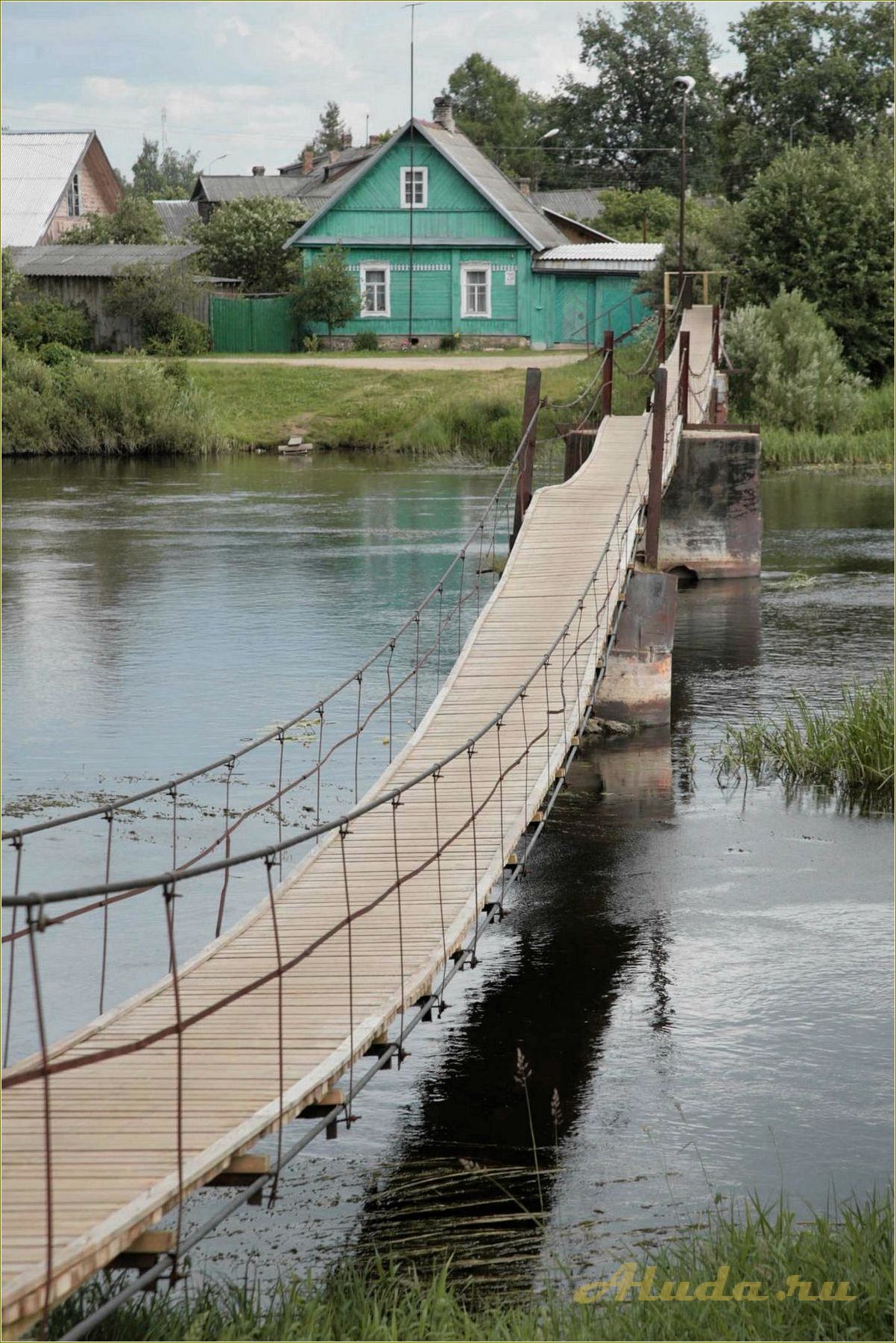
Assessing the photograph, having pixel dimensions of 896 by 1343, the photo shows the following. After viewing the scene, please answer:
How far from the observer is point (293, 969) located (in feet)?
26.3

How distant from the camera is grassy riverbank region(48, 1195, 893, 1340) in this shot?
600cm

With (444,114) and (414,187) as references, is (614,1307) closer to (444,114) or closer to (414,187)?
(414,187)

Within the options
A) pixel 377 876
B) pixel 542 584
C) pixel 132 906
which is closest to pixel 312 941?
pixel 377 876

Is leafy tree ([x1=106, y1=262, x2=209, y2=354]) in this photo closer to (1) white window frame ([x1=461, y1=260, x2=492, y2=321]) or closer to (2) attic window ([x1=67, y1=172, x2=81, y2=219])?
(1) white window frame ([x1=461, y1=260, x2=492, y2=321])

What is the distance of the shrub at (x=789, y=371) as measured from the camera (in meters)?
38.1

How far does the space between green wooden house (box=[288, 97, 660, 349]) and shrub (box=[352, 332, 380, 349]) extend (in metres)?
0.51

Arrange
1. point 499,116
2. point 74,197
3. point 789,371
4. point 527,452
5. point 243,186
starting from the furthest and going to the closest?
point 499,116
point 243,186
point 74,197
point 789,371
point 527,452

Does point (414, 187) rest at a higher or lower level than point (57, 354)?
higher

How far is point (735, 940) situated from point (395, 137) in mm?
39574

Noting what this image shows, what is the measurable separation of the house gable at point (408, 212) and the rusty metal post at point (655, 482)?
31.3m

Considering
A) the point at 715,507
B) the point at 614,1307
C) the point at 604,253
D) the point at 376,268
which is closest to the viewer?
the point at 614,1307

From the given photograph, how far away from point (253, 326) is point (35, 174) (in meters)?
16.0

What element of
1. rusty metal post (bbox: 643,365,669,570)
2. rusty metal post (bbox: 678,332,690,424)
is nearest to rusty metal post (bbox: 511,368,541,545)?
rusty metal post (bbox: 643,365,669,570)

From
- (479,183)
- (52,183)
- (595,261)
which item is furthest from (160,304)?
(52,183)
